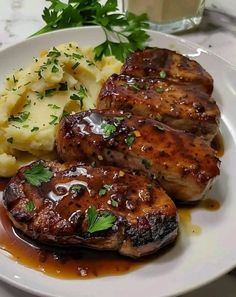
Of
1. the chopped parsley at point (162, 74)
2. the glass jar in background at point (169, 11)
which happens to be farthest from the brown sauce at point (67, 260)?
the glass jar in background at point (169, 11)

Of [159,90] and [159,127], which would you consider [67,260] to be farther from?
[159,90]

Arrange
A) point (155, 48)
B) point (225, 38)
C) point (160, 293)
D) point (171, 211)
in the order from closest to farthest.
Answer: point (160, 293), point (171, 211), point (155, 48), point (225, 38)

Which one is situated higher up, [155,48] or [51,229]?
[155,48]

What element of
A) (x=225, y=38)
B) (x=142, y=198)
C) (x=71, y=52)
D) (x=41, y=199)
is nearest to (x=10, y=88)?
(x=71, y=52)

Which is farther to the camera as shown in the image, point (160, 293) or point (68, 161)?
point (68, 161)

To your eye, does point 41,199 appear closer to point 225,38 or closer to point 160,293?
point 160,293

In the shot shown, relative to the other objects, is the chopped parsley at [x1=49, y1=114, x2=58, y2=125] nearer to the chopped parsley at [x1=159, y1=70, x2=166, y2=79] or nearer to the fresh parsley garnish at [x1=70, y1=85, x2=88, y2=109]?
the fresh parsley garnish at [x1=70, y1=85, x2=88, y2=109]
